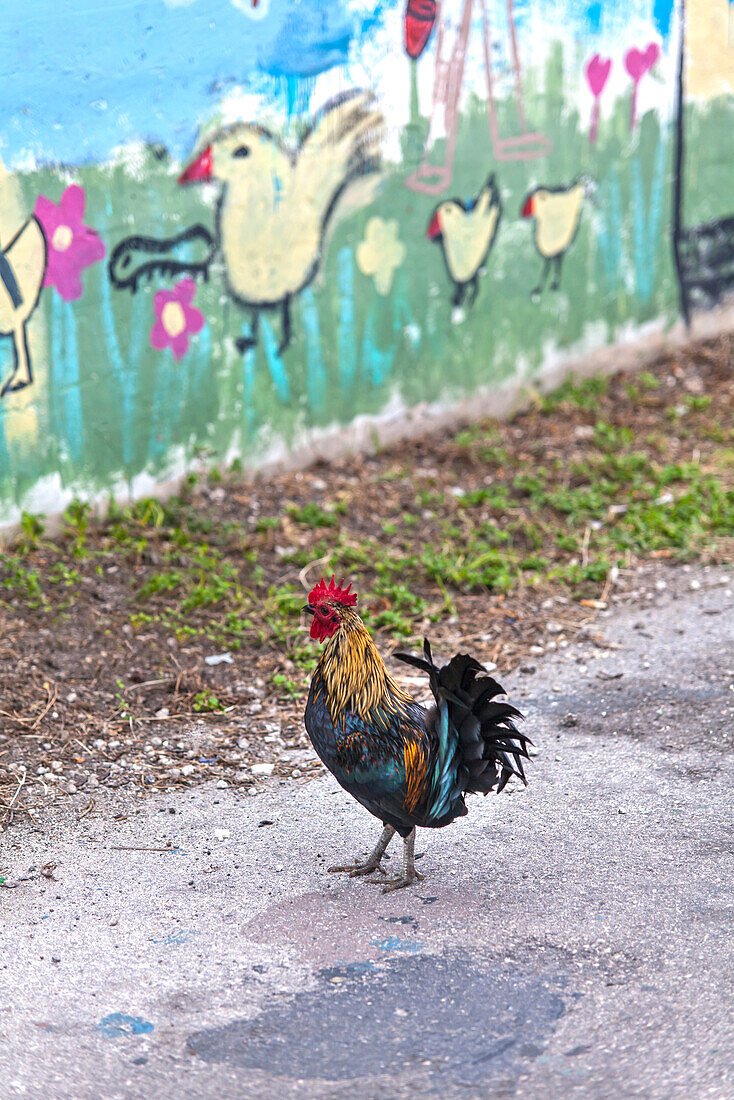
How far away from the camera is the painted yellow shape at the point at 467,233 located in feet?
25.2

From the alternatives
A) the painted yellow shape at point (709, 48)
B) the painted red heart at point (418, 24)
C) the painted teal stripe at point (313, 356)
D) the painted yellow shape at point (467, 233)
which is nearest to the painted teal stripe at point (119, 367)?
the painted teal stripe at point (313, 356)

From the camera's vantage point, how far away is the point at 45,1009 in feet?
10.3

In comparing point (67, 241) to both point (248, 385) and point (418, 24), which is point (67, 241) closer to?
point (248, 385)

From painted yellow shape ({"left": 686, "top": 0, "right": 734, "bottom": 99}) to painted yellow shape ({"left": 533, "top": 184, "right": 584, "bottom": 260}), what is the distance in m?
1.64

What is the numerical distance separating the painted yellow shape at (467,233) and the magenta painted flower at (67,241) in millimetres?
2765

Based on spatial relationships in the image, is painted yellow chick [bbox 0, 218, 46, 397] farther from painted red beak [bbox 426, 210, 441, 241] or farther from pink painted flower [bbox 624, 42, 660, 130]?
pink painted flower [bbox 624, 42, 660, 130]

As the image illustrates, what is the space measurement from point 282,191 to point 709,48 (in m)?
4.56

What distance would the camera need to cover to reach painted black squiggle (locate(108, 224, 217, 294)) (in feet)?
20.2

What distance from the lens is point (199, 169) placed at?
6359 millimetres

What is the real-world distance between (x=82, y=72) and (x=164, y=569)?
278 centimetres

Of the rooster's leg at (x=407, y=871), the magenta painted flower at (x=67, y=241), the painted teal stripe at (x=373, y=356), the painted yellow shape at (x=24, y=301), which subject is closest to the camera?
the rooster's leg at (x=407, y=871)

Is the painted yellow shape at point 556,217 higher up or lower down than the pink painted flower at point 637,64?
lower down

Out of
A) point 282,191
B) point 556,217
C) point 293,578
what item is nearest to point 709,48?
point 556,217

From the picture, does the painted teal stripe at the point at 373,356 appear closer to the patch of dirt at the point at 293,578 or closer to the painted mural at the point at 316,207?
the painted mural at the point at 316,207
